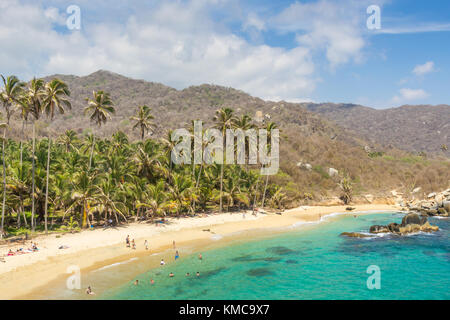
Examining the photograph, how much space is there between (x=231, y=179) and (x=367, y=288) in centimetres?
2994

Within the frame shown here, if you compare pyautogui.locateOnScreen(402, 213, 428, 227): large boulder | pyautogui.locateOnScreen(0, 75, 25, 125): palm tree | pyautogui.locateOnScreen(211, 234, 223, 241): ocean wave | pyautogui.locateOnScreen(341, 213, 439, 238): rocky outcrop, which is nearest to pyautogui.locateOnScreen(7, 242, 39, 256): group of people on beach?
pyautogui.locateOnScreen(0, 75, 25, 125): palm tree

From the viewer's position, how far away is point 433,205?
2403 inches

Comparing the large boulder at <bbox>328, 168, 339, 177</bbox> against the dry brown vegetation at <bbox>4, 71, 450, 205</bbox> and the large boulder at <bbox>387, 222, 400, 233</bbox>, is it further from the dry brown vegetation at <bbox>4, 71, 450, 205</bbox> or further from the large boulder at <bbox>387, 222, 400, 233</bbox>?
the large boulder at <bbox>387, 222, 400, 233</bbox>

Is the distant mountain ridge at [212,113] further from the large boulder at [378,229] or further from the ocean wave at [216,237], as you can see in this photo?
the ocean wave at [216,237]

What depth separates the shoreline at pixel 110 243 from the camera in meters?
23.1

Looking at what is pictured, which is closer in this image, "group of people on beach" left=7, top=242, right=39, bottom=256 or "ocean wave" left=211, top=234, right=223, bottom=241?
"group of people on beach" left=7, top=242, right=39, bottom=256


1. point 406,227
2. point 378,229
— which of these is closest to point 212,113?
point 378,229

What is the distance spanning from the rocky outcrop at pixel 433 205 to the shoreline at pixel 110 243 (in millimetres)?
23566

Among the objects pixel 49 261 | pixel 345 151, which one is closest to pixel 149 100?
pixel 345 151

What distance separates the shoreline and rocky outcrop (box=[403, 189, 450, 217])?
23566 millimetres

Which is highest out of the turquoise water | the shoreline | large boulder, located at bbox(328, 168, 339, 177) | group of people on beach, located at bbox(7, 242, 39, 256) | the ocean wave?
large boulder, located at bbox(328, 168, 339, 177)

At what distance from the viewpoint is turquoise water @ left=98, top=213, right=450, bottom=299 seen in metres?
22.5

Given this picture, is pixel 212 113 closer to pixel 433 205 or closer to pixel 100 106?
pixel 433 205
